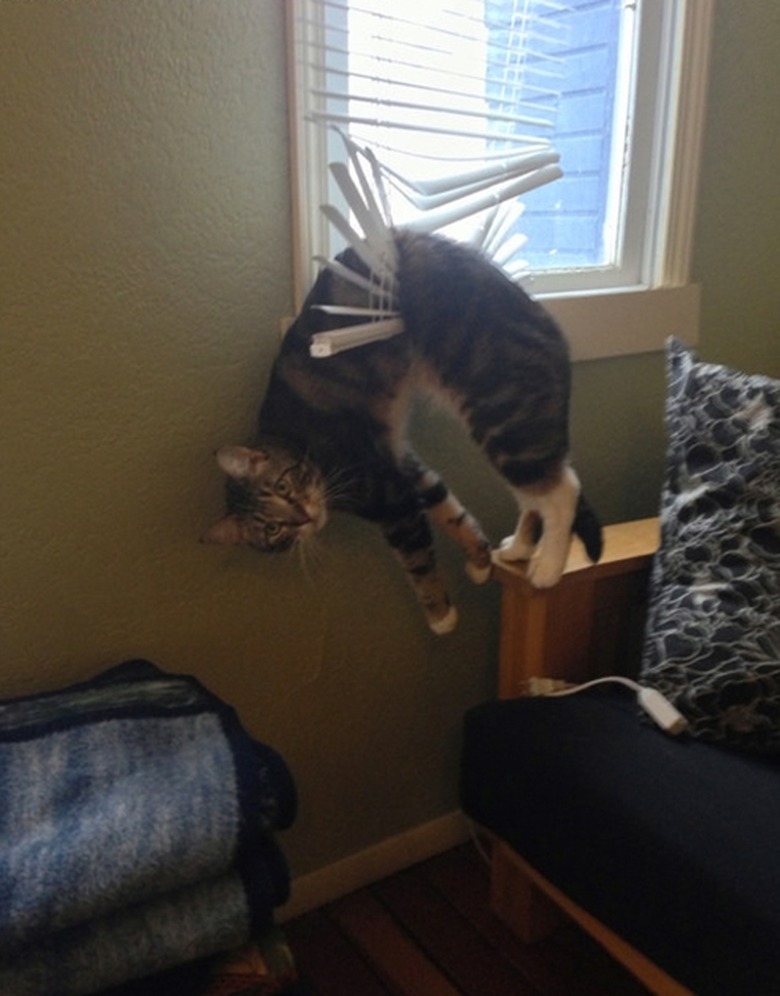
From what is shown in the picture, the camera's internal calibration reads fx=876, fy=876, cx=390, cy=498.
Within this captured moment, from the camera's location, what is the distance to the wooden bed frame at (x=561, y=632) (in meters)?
1.29

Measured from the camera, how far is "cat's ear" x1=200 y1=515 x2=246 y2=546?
44.6 inches

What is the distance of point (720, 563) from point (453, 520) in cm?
38

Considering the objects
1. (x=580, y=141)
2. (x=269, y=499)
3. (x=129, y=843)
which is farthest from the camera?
(x=580, y=141)

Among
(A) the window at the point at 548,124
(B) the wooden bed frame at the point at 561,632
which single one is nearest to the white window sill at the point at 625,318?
(A) the window at the point at 548,124

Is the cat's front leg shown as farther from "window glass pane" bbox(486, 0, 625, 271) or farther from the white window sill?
"window glass pane" bbox(486, 0, 625, 271)

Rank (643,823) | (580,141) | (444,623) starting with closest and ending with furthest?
(643,823)
(444,623)
(580,141)

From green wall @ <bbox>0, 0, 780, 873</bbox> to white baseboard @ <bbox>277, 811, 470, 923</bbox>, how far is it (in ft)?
0.08

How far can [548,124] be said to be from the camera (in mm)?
1373

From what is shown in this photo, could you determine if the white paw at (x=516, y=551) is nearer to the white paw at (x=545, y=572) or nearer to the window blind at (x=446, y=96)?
the white paw at (x=545, y=572)

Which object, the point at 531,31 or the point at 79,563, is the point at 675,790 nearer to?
the point at 79,563

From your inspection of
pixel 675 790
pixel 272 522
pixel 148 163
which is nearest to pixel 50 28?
pixel 148 163

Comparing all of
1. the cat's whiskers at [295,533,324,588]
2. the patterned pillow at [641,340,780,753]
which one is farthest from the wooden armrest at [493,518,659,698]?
the cat's whiskers at [295,533,324,588]

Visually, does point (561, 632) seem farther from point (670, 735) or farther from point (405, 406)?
point (405, 406)

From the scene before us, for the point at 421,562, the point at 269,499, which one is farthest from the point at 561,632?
the point at 269,499
